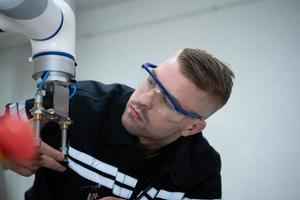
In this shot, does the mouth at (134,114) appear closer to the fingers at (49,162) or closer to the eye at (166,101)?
the eye at (166,101)

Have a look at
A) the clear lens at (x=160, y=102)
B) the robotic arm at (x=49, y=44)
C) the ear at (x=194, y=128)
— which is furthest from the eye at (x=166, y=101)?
the robotic arm at (x=49, y=44)

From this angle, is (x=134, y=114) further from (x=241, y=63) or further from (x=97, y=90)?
(x=241, y=63)

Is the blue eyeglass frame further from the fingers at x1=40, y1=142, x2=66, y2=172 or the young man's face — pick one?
the fingers at x1=40, y1=142, x2=66, y2=172

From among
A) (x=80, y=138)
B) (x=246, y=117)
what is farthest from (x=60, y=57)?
(x=246, y=117)

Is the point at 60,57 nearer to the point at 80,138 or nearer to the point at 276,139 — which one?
the point at 80,138

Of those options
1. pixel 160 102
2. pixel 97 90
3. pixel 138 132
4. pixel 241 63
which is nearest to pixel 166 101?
pixel 160 102

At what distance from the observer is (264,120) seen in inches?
→ 59.8

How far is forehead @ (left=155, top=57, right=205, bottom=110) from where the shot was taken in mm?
959

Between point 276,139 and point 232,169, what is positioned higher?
point 276,139

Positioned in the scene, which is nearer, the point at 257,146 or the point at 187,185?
the point at 187,185

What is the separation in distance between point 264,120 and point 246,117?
0.30 feet

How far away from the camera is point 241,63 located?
162cm

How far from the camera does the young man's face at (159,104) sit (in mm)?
963

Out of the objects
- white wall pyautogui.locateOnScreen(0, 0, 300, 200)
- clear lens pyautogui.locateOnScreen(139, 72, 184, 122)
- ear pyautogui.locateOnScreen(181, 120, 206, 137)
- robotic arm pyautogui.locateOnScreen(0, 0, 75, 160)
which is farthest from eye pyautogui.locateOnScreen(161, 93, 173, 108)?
white wall pyautogui.locateOnScreen(0, 0, 300, 200)
